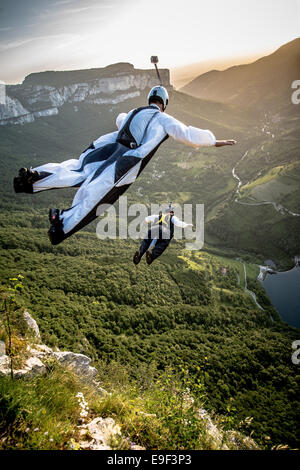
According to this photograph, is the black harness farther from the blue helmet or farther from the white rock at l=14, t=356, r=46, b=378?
the white rock at l=14, t=356, r=46, b=378

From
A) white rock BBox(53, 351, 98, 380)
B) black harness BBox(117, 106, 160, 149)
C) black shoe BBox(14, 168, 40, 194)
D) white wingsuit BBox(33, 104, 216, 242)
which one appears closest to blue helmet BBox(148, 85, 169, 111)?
white wingsuit BBox(33, 104, 216, 242)

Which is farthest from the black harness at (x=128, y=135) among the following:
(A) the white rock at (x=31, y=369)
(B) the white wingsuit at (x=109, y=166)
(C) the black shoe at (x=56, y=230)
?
(A) the white rock at (x=31, y=369)

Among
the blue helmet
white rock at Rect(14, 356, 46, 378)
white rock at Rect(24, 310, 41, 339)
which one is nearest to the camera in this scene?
white rock at Rect(14, 356, 46, 378)

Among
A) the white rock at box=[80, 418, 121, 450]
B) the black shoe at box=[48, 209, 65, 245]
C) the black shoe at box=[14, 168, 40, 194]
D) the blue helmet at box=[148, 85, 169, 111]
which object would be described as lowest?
the white rock at box=[80, 418, 121, 450]

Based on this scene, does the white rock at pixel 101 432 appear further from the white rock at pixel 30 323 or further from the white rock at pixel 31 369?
the white rock at pixel 30 323

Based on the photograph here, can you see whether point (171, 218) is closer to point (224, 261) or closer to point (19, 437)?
point (19, 437)

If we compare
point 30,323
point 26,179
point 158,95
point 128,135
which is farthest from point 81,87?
point 26,179
